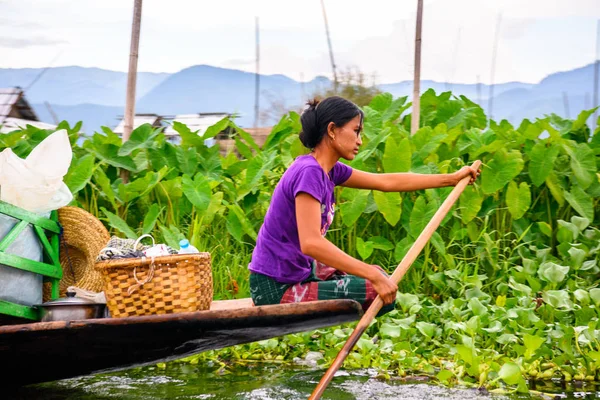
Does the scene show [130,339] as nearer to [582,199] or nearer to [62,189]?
[62,189]

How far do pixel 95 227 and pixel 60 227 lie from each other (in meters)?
0.25

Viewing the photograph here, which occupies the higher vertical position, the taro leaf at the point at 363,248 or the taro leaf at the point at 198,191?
the taro leaf at the point at 198,191

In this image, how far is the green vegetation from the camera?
12.1 ft

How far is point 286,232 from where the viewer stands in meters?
2.68

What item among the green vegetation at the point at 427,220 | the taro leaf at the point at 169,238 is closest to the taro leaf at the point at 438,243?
the green vegetation at the point at 427,220

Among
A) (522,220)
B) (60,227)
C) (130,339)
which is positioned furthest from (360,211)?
(130,339)

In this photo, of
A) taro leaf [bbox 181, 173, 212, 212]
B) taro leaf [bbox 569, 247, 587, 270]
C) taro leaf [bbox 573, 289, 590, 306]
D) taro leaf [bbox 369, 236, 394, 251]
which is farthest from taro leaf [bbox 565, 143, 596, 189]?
taro leaf [bbox 181, 173, 212, 212]

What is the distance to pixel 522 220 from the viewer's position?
4.70 m

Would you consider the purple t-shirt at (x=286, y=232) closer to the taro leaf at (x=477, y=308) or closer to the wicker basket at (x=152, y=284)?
the wicker basket at (x=152, y=284)

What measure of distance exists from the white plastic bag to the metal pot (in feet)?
1.29

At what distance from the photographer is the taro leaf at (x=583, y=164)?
15.1 feet

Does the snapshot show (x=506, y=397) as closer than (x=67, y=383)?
Yes

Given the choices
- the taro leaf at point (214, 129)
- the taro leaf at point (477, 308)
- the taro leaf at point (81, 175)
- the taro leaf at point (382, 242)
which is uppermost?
the taro leaf at point (214, 129)

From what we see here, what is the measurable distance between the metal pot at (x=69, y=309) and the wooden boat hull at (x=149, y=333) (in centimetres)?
17
